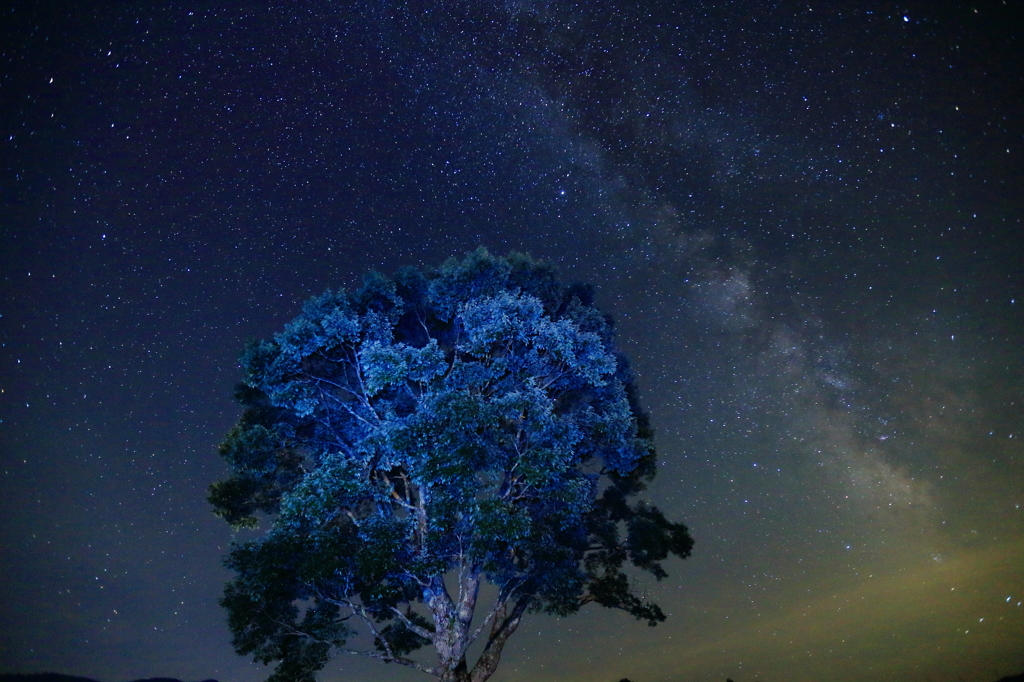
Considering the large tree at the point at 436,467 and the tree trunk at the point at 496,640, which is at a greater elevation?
the large tree at the point at 436,467

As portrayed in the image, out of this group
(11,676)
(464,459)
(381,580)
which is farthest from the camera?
(11,676)

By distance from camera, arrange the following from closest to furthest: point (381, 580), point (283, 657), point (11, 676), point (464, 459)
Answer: point (464, 459) < point (381, 580) < point (283, 657) < point (11, 676)

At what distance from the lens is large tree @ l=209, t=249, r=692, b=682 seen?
48.6 ft

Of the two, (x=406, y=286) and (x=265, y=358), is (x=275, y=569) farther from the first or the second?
(x=406, y=286)

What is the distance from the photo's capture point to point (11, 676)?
79.0 meters

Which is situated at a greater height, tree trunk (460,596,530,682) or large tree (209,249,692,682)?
large tree (209,249,692,682)

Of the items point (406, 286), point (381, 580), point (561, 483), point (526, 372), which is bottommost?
point (381, 580)

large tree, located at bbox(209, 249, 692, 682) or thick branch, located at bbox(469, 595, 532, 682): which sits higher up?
large tree, located at bbox(209, 249, 692, 682)

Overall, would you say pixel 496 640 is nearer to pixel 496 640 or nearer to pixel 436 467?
pixel 496 640

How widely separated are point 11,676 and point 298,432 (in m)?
93.0

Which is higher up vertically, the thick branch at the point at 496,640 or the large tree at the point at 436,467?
the large tree at the point at 436,467

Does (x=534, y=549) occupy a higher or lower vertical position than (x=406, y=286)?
lower

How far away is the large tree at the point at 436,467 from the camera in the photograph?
14.8 m

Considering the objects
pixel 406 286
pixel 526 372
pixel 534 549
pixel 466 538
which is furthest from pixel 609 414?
pixel 406 286
